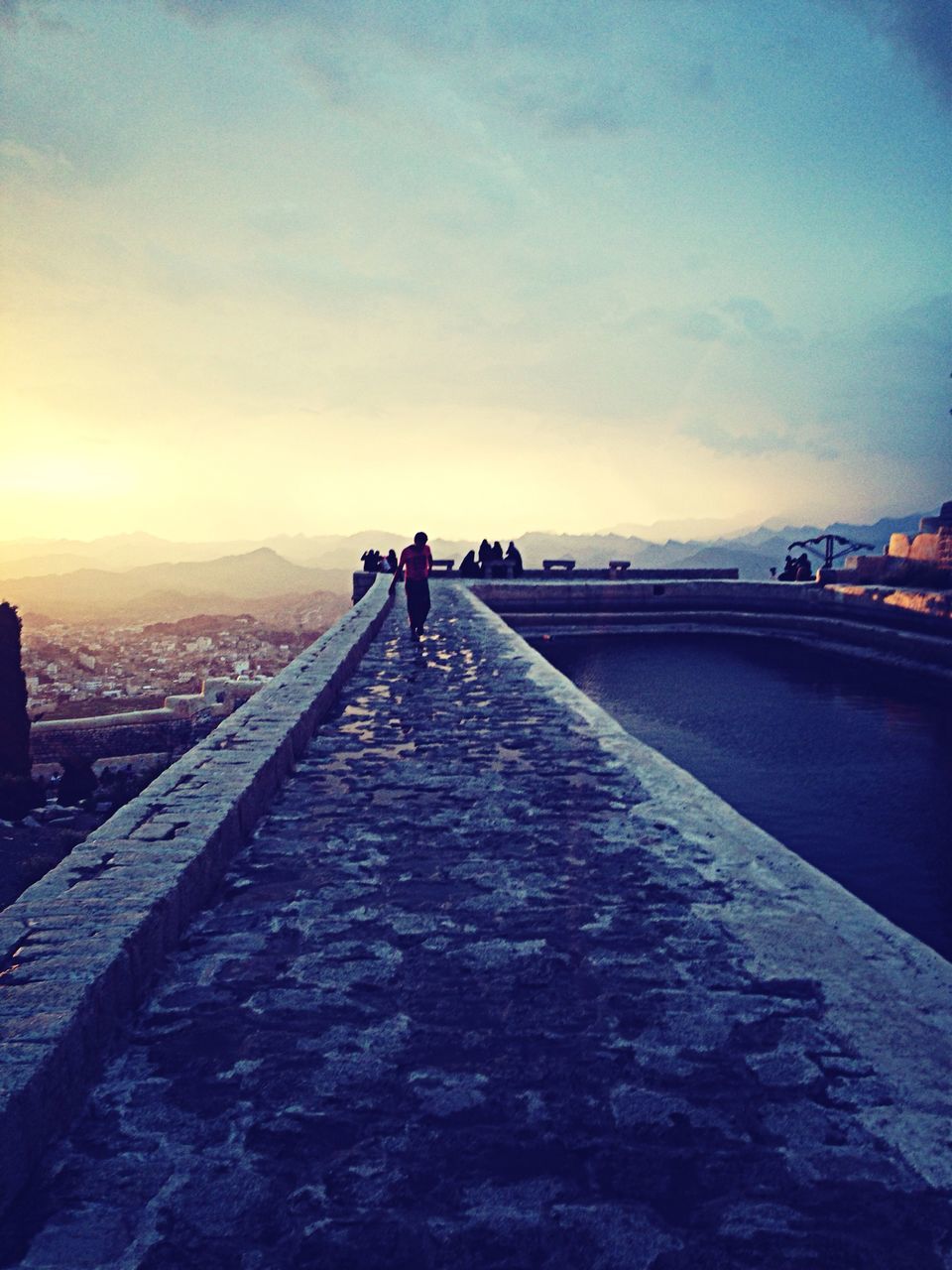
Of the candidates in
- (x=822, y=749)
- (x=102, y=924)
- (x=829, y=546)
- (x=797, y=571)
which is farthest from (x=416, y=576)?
(x=829, y=546)

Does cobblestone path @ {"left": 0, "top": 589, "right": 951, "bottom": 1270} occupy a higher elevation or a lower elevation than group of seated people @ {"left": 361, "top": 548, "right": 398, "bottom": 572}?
lower

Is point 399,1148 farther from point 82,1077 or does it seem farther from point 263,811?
point 263,811

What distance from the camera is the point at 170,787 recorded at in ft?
15.4

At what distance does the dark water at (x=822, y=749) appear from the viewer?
5824 mm

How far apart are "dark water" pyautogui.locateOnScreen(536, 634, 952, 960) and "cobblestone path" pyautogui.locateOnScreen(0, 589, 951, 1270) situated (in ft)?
8.81

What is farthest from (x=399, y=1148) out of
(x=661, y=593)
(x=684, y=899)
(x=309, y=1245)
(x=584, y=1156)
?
(x=661, y=593)

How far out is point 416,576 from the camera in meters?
12.1

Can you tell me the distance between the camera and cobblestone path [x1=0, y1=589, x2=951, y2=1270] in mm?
1881

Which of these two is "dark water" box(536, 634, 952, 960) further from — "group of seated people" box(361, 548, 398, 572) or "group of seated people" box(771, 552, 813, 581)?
"group of seated people" box(361, 548, 398, 572)

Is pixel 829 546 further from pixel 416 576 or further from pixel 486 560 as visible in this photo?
pixel 416 576

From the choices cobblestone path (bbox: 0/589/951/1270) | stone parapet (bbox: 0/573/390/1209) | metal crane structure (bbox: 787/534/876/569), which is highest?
metal crane structure (bbox: 787/534/876/569)

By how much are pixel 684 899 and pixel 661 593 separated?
60.0 ft

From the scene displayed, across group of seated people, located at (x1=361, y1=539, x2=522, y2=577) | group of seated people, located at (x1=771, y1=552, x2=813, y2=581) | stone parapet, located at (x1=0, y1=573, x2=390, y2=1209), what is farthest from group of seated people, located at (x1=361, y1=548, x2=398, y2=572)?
stone parapet, located at (x1=0, y1=573, x2=390, y2=1209)

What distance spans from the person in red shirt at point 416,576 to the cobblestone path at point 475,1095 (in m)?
8.05
